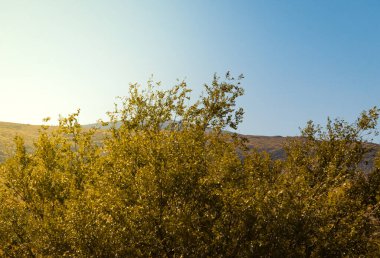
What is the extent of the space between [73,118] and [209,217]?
24878mm

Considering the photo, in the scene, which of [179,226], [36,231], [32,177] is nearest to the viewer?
[179,226]

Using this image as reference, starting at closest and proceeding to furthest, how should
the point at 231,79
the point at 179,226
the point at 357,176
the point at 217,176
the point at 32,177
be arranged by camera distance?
1. the point at 179,226
2. the point at 217,176
3. the point at 32,177
4. the point at 231,79
5. the point at 357,176

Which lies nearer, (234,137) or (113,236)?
(113,236)

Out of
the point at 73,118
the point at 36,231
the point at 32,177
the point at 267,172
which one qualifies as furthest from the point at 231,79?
the point at 36,231

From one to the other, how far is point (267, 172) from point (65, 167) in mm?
22976

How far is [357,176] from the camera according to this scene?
5631cm

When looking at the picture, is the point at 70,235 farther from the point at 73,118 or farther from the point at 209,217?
the point at 73,118

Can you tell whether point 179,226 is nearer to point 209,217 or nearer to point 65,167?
point 209,217

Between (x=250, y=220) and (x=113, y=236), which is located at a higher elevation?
(x=250, y=220)

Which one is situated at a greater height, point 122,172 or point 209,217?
point 122,172

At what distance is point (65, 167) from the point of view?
3862cm

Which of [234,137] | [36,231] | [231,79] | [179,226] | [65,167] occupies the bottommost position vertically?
[36,231]

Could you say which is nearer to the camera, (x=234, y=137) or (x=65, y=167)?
(x=65, y=167)

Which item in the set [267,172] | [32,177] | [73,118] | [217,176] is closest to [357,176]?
[267,172]
